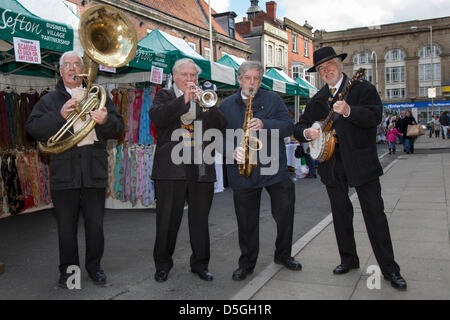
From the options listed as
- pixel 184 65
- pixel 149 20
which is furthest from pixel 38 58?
pixel 149 20

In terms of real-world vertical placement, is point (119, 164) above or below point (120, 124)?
below

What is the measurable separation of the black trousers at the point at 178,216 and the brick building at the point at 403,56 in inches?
2237

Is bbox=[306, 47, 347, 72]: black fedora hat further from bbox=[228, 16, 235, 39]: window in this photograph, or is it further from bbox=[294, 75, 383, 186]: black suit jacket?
bbox=[228, 16, 235, 39]: window

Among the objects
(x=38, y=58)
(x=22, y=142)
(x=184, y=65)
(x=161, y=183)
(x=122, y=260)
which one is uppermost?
(x=38, y=58)

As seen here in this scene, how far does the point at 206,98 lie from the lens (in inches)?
148

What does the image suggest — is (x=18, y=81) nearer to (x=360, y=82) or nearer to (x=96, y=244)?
(x=96, y=244)

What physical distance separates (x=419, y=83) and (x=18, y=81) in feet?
195

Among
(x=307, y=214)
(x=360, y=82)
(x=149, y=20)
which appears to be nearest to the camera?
(x=360, y=82)

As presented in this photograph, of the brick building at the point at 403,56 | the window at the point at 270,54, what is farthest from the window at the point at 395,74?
the window at the point at 270,54

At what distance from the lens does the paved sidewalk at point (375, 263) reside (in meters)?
3.60

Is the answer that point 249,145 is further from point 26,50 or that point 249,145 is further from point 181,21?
point 181,21

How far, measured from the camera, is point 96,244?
13.3 ft

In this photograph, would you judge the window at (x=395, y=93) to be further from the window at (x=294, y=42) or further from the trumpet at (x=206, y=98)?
the trumpet at (x=206, y=98)

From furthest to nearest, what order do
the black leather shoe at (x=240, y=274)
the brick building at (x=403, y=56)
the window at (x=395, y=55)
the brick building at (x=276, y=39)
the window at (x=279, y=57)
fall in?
the window at (x=395, y=55) → the brick building at (x=403, y=56) → the window at (x=279, y=57) → the brick building at (x=276, y=39) → the black leather shoe at (x=240, y=274)
